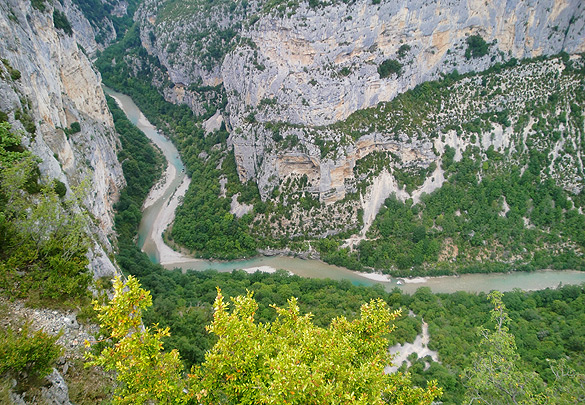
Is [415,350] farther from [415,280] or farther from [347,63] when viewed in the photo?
[347,63]

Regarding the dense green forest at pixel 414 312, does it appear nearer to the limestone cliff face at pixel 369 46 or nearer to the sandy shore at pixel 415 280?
the sandy shore at pixel 415 280

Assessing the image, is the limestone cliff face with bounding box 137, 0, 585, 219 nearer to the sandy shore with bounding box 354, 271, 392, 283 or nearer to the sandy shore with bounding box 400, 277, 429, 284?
the sandy shore with bounding box 354, 271, 392, 283

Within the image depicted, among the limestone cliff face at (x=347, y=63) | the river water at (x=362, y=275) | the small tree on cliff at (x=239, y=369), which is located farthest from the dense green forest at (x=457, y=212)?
the small tree on cliff at (x=239, y=369)

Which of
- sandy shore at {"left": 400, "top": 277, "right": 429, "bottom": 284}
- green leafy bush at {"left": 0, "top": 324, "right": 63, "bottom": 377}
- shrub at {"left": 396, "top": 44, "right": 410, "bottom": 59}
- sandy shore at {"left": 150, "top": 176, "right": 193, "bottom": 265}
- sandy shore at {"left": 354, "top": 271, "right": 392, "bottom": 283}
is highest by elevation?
shrub at {"left": 396, "top": 44, "right": 410, "bottom": 59}

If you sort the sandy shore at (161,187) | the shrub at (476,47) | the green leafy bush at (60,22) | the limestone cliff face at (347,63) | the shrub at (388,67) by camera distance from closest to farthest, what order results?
the green leafy bush at (60,22) → the limestone cliff face at (347,63) → the shrub at (388,67) → the shrub at (476,47) → the sandy shore at (161,187)

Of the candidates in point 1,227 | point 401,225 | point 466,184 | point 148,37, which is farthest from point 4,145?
point 148,37

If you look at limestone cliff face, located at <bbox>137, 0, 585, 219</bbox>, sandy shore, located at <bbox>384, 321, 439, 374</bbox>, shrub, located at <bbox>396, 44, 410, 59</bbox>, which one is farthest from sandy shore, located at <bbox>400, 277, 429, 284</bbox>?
shrub, located at <bbox>396, 44, 410, 59</bbox>
